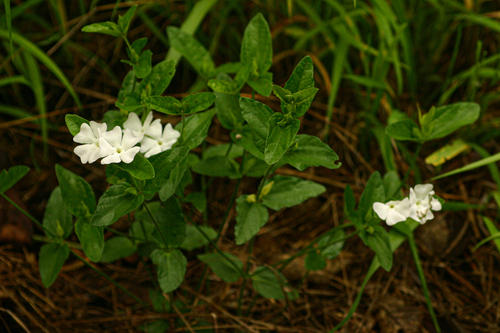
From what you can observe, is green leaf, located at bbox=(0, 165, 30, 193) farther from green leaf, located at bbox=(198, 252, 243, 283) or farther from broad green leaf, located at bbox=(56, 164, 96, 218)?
green leaf, located at bbox=(198, 252, 243, 283)

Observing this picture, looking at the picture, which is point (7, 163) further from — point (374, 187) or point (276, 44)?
point (374, 187)

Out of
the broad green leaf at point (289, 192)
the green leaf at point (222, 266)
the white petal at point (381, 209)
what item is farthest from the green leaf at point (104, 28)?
the white petal at point (381, 209)

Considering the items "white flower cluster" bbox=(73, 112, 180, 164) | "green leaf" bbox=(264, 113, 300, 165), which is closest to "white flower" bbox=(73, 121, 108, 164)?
"white flower cluster" bbox=(73, 112, 180, 164)

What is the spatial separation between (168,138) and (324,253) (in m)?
0.69

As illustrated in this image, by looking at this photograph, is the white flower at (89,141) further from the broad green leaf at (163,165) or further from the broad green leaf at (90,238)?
the broad green leaf at (90,238)

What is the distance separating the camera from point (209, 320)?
1.64m

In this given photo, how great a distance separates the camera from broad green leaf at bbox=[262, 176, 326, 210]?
4.51 ft

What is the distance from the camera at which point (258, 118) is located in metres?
1.19

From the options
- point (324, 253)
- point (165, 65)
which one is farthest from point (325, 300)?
point (165, 65)

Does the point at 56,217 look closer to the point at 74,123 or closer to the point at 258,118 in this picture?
the point at 74,123

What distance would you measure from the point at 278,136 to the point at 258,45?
419 millimetres

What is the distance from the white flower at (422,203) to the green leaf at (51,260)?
108cm

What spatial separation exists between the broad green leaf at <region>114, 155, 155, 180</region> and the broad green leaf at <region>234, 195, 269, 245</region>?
34 cm

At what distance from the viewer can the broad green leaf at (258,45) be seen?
1.39 meters
